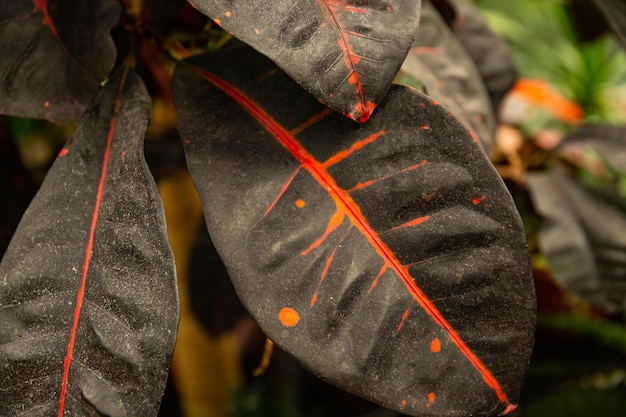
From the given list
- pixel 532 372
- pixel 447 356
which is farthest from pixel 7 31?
pixel 532 372

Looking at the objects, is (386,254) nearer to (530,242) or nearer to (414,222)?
(414,222)

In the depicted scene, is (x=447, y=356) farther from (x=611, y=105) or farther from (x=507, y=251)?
(x=611, y=105)

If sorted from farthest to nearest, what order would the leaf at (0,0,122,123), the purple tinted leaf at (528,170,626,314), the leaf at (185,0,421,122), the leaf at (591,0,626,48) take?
the purple tinted leaf at (528,170,626,314)
the leaf at (591,0,626,48)
the leaf at (0,0,122,123)
the leaf at (185,0,421,122)

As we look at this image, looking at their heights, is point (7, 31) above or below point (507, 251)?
above

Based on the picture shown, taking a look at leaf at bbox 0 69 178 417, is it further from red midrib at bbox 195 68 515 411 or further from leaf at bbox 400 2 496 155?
leaf at bbox 400 2 496 155

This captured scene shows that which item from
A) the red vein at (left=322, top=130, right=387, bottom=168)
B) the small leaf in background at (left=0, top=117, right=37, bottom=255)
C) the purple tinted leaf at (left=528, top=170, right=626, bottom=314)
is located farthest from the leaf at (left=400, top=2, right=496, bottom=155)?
the small leaf in background at (left=0, top=117, right=37, bottom=255)

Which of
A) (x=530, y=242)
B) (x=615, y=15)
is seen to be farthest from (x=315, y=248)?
(x=530, y=242)
